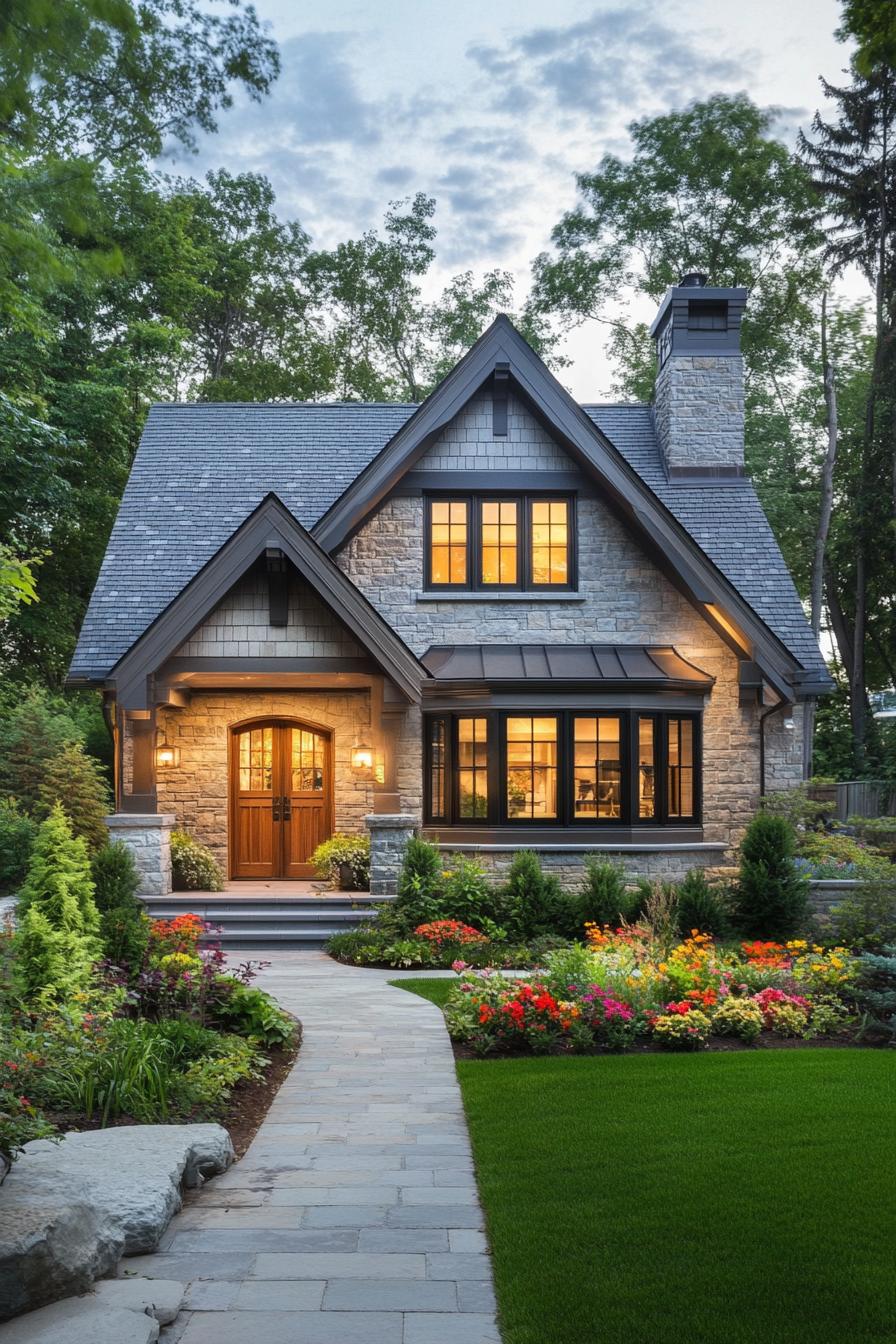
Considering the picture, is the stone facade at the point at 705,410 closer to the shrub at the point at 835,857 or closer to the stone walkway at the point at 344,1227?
the shrub at the point at 835,857

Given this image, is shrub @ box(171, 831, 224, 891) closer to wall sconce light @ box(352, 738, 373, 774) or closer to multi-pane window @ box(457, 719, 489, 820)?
wall sconce light @ box(352, 738, 373, 774)

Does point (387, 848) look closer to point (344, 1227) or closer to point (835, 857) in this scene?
point (835, 857)

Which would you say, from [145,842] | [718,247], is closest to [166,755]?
[145,842]

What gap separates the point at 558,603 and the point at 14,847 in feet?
26.7

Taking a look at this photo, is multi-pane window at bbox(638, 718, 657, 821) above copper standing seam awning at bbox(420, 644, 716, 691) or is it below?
below

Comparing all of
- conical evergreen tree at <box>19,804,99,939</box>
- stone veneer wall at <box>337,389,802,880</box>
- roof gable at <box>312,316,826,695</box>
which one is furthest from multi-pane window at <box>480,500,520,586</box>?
conical evergreen tree at <box>19,804,99,939</box>

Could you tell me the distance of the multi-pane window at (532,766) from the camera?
1584 cm

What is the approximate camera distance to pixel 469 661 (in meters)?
16.1

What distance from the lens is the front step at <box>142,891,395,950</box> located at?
46.4 ft

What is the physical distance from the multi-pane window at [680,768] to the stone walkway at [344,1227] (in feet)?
27.5

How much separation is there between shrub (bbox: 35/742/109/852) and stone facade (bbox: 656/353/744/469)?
33.0 ft

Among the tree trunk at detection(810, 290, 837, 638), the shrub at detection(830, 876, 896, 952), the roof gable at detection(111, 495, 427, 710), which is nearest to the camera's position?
the shrub at detection(830, 876, 896, 952)

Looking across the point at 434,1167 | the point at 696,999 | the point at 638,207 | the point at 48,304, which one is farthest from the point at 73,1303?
the point at 638,207

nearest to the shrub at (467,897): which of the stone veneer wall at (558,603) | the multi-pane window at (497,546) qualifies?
the stone veneer wall at (558,603)
